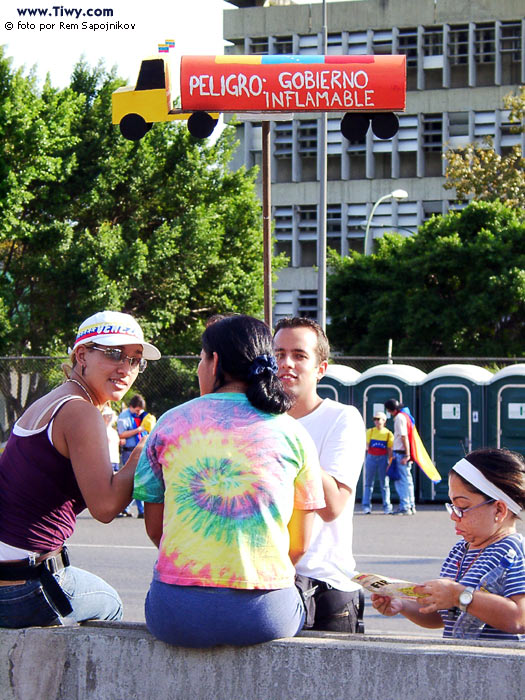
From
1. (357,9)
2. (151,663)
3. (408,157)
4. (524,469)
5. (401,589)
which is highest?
(357,9)

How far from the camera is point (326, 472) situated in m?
3.66

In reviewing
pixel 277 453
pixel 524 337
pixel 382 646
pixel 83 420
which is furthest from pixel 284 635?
pixel 524 337

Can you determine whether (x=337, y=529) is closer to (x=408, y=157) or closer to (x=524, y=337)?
(x=524, y=337)

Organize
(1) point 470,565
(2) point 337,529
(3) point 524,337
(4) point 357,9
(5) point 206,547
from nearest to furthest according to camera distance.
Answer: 1. (5) point 206,547
2. (1) point 470,565
3. (2) point 337,529
4. (3) point 524,337
5. (4) point 357,9

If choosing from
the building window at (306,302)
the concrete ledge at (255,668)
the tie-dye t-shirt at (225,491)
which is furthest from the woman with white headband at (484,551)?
the building window at (306,302)

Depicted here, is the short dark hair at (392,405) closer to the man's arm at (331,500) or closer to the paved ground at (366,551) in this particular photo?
the paved ground at (366,551)

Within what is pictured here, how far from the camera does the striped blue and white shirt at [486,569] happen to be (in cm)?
332

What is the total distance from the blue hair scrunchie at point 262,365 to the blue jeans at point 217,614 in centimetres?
63

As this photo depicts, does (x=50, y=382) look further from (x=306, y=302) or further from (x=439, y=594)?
(x=306, y=302)

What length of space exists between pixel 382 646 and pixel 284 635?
29 cm

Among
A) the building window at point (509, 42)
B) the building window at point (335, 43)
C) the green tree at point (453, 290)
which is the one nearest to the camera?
the green tree at point (453, 290)

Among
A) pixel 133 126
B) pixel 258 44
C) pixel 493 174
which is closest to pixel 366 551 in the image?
pixel 133 126

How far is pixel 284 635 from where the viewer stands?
3.13 meters

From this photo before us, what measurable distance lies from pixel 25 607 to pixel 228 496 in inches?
34.1
